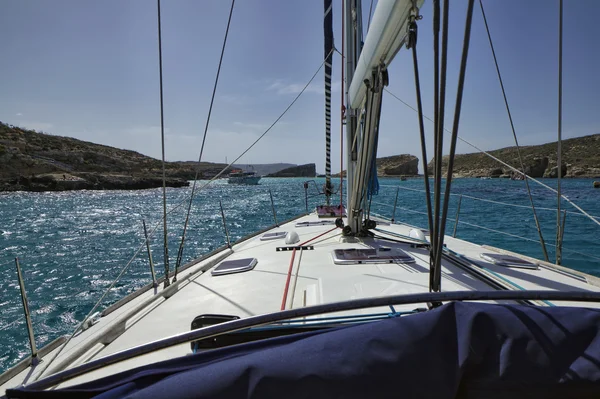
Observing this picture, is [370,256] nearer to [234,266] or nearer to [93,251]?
[234,266]

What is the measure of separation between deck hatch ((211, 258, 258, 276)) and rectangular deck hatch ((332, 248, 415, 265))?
859 millimetres

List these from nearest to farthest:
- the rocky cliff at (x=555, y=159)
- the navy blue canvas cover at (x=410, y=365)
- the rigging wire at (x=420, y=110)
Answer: the navy blue canvas cover at (x=410, y=365) → the rigging wire at (x=420, y=110) → the rocky cliff at (x=555, y=159)

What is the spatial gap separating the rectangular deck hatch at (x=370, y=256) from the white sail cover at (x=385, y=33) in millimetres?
1759

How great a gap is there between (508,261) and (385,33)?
246 cm

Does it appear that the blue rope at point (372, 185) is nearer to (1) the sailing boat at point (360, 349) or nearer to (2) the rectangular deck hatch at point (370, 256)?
(2) the rectangular deck hatch at point (370, 256)

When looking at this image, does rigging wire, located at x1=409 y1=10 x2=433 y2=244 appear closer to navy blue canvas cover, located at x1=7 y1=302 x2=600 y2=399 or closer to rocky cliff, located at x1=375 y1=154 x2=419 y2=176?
navy blue canvas cover, located at x1=7 y1=302 x2=600 y2=399

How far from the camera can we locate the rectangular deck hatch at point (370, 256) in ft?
9.83

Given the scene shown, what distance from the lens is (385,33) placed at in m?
2.16

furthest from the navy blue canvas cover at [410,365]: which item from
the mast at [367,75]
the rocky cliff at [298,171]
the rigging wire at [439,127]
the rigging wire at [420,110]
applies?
the rocky cliff at [298,171]

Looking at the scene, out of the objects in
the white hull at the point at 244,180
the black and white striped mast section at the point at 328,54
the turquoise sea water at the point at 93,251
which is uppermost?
the black and white striped mast section at the point at 328,54

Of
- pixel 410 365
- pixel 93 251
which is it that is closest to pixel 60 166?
pixel 93 251

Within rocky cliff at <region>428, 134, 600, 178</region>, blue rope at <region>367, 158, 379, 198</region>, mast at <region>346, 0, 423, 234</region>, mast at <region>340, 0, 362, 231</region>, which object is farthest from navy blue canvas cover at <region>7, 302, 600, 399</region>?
rocky cliff at <region>428, 134, 600, 178</region>

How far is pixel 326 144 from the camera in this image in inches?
253

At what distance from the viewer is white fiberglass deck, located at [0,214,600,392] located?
5.93 ft
